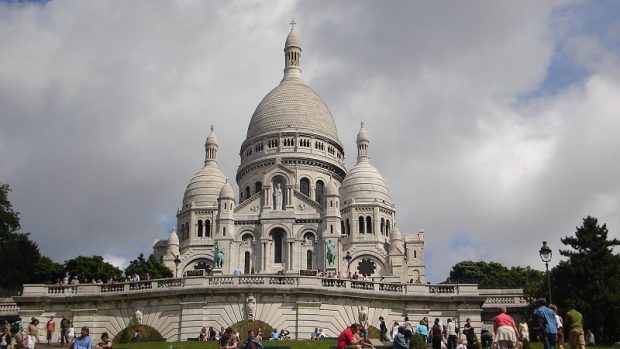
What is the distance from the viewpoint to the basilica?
80.0m

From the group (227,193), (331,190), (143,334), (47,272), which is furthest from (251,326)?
(227,193)

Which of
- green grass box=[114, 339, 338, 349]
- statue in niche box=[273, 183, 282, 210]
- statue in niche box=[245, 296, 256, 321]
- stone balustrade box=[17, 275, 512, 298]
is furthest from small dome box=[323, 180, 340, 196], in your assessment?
green grass box=[114, 339, 338, 349]

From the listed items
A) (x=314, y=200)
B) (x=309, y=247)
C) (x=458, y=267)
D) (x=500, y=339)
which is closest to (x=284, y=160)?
(x=314, y=200)

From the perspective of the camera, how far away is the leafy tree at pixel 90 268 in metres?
61.8

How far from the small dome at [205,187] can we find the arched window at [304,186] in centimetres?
945

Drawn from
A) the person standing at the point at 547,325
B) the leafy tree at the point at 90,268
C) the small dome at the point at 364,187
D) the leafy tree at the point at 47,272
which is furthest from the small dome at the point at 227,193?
the person standing at the point at 547,325

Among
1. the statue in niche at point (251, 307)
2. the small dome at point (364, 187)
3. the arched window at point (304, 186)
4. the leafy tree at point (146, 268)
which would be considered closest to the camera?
the statue in niche at point (251, 307)

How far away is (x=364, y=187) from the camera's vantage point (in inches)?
3455

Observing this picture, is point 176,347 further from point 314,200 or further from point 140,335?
point 314,200

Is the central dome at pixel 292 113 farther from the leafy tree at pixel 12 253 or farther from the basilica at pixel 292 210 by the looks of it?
the leafy tree at pixel 12 253

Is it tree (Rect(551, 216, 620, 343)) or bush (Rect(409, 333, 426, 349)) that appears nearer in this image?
bush (Rect(409, 333, 426, 349))

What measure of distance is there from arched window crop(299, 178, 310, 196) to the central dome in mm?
7277

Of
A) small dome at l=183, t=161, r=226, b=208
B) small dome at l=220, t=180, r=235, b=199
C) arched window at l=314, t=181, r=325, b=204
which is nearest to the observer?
small dome at l=220, t=180, r=235, b=199

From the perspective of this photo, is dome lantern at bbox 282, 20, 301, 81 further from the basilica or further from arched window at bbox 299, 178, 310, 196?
arched window at bbox 299, 178, 310, 196
